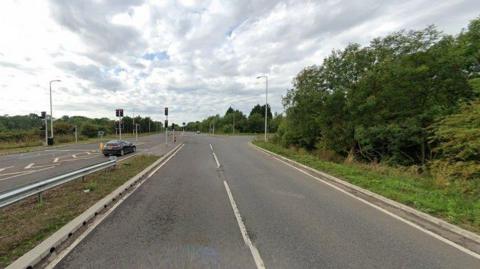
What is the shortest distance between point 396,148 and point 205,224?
17.5m

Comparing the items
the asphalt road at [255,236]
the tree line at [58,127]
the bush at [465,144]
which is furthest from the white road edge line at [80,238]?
the tree line at [58,127]

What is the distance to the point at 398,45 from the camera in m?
19.9

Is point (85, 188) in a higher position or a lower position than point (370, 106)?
lower

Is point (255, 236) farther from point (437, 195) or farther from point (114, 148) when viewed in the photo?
point (114, 148)

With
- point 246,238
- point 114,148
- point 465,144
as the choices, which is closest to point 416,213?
point 246,238

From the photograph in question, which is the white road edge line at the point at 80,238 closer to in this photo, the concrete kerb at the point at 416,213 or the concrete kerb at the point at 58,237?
the concrete kerb at the point at 58,237

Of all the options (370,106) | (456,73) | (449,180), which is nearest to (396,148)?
(370,106)

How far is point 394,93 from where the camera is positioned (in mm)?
18562

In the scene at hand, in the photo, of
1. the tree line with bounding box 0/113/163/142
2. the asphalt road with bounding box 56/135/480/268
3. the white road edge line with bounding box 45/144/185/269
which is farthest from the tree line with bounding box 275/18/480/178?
the tree line with bounding box 0/113/163/142

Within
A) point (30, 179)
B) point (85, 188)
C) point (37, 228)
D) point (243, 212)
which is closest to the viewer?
point (37, 228)

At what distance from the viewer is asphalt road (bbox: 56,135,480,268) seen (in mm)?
3891

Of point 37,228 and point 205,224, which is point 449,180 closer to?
point 205,224

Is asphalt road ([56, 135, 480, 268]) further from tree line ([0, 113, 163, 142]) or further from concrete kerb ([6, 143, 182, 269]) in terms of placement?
tree line ([0, 113, 163, 142])

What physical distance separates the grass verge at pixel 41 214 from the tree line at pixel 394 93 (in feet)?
50.6
